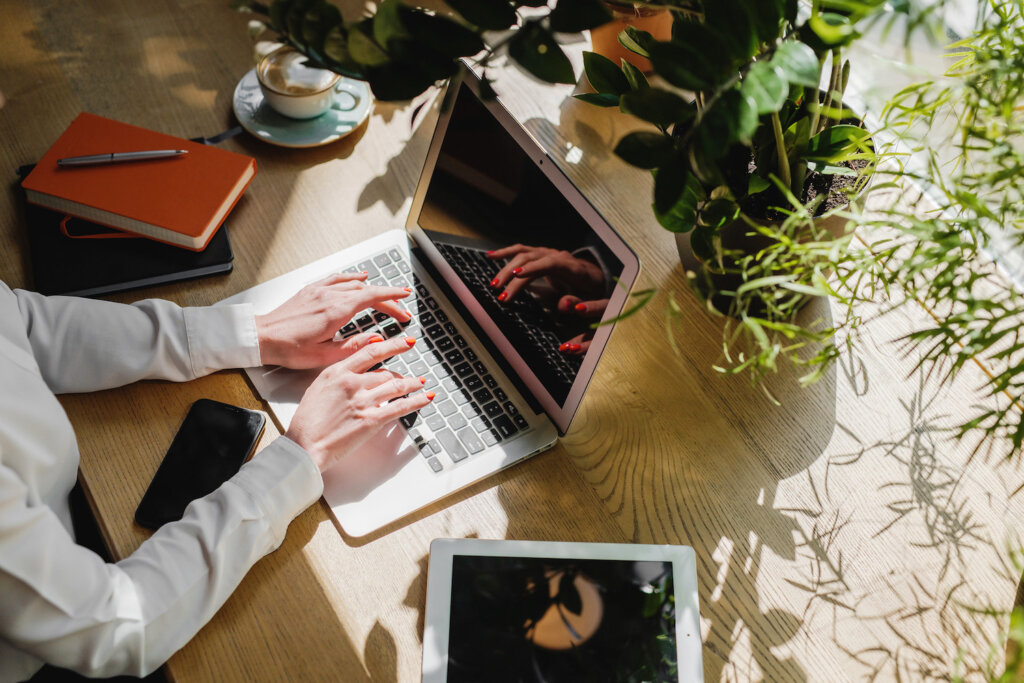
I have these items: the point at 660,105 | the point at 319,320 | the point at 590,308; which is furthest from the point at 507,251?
the point at 660,105

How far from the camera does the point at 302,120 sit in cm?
111

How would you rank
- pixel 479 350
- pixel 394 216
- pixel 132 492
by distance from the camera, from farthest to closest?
pixel 394 216 < pixel 479 350 < pixel 132 492

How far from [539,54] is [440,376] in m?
0.46

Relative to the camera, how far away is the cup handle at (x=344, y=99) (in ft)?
3.69

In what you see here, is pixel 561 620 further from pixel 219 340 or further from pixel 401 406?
pixel 219 340

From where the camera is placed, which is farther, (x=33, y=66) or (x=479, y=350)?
(x=33, y=66)

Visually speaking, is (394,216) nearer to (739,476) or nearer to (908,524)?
(739,476)

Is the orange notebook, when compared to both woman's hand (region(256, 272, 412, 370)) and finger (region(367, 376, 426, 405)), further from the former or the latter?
finger (region(367, 376, 426, 405))

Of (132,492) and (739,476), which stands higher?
(739,476)

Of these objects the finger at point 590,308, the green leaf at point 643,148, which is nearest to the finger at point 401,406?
the finger at point 590,308

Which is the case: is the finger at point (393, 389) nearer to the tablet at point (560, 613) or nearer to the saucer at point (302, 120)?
the tablet at point (560, 613)

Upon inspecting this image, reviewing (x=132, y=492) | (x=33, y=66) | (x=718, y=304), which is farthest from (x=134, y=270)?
(x=718, y=304)

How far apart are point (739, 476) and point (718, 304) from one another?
22 centimetres

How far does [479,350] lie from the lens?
0.94 meters
